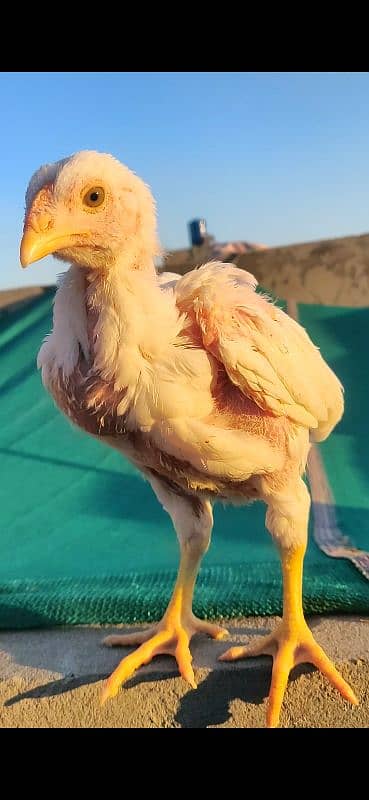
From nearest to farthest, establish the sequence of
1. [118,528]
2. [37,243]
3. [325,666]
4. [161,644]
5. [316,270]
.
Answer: [37,243] < [325,666] < [161,644] < [118,528] < [316,270]

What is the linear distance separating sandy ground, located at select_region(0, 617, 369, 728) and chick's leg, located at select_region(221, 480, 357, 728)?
0.02m

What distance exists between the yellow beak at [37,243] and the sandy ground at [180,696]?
760 mm

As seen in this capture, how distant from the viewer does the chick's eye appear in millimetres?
740

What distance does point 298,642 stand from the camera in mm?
1060

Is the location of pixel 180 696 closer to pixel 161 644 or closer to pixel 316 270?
pixel 161 644

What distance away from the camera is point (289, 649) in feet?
3.44

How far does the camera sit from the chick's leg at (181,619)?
3.53ft

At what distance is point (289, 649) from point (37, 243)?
786 mm

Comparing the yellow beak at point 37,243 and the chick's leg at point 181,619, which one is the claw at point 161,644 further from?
the yellow beak at point 37,243

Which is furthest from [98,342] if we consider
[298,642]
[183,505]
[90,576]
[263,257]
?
[263,257]

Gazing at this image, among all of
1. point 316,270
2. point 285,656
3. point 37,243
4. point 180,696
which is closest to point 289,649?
point 285,656

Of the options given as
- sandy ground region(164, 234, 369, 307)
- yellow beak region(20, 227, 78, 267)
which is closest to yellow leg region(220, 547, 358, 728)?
yellow beak region(20, 227, 78, 267)

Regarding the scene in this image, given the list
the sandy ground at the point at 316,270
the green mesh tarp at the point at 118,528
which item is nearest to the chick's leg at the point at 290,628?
the green mesh tarp at the point at 118,528
